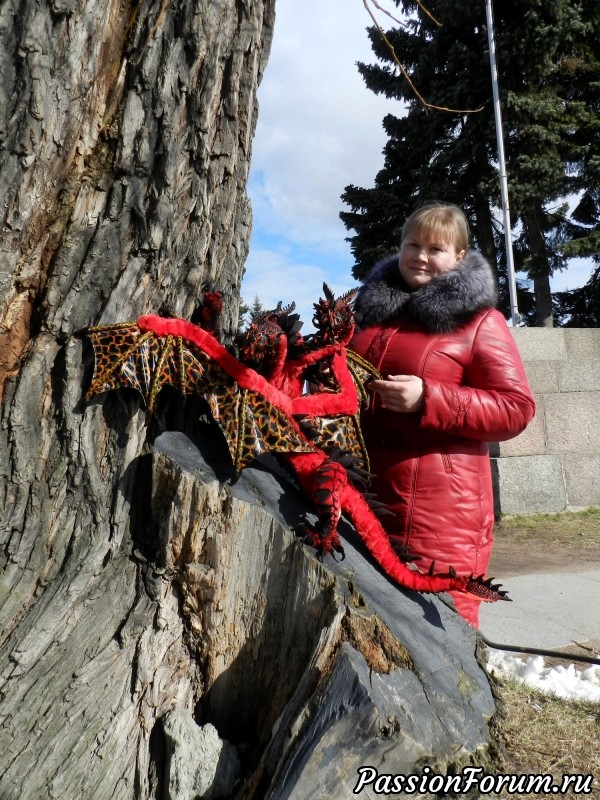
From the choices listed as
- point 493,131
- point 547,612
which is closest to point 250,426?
point 547,612

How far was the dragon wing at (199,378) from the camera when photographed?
1860 mm

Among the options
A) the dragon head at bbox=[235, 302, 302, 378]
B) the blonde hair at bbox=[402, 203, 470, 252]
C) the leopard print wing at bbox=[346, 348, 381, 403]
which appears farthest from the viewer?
the blonde hair at bbox=[402, 203, 470, 252]

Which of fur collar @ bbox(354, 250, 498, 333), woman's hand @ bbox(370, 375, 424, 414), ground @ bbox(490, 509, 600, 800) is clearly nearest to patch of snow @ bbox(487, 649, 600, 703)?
ground @ bbox(490, 509, 600, 800)

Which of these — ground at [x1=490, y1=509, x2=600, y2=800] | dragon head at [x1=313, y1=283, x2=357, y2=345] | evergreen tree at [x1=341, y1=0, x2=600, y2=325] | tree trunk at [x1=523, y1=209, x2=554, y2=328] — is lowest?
ground at [x1=490, y1=509, x2=600, y2=800]

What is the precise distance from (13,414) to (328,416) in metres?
0.86

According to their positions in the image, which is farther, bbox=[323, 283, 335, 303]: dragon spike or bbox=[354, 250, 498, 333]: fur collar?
bbox=[354, 250, 498, 333]: fur collar

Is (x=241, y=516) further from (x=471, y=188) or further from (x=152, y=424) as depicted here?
(x=471, y=188)

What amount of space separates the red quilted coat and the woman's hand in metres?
0.08

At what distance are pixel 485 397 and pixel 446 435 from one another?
0.66 feet

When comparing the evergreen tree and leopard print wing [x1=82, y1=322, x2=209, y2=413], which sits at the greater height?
the evergreen tree

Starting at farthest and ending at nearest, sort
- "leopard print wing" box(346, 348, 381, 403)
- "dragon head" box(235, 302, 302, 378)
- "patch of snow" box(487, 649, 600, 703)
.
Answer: "patch of snow" box(487, 649, 600, 703)
"leopard print wing" box(346, 348, 381, 403)
"dragon head" box(235, 302, 302, 378)

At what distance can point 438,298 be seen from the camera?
2.42m

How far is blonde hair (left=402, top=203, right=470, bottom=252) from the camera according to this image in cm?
250

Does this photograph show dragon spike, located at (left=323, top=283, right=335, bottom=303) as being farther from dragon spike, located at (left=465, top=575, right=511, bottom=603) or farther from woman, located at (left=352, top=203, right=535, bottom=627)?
dragon spike, located at (left=465, top=575, right=511, bottom=603)
